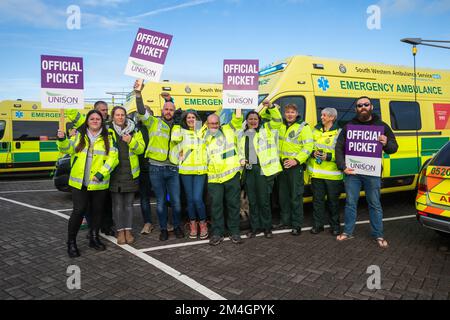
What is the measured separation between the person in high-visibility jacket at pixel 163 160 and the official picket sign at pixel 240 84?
2.91 ft

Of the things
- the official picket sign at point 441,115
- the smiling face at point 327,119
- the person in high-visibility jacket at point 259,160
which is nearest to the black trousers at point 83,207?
the person in high-visibility jacket at point 259,160

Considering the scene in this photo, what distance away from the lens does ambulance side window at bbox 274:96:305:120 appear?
561 centimetres

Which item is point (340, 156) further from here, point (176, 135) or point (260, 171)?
point (176, 135)

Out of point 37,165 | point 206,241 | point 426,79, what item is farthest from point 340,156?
point 37,165

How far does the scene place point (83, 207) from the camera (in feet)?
14.3

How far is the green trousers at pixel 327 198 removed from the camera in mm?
5047

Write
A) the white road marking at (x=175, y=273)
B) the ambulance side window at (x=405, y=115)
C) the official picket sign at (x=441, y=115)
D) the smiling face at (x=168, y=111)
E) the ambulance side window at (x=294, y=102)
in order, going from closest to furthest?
the white road marking at (x=175, y=273) < the smiling face at (x=168, y=111) < the ambulance side window at (x=294, y=102) < the ambulance side window at (x=405, y=115) < the official picket sign at (x=441, y=115)

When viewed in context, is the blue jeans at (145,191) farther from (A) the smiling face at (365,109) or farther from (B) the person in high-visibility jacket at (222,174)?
(A) the smiling face at (365,109)

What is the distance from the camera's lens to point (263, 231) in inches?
206

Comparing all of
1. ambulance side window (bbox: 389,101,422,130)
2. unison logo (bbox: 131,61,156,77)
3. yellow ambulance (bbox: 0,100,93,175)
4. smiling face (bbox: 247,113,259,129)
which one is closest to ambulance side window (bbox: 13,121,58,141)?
yellow ambulance (bbox: 0,100,93,175)

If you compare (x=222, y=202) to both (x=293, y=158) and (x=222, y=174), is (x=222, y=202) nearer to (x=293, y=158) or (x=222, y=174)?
(x=222, y=174)

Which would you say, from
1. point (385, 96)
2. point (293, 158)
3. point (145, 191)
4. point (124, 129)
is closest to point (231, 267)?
point (293, 158)

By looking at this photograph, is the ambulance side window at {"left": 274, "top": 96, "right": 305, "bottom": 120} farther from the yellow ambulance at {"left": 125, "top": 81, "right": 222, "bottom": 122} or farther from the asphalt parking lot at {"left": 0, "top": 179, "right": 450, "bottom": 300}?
the yellow ambulance at {"left": 125, "top": 81, "right": 222, "bottom": 122}
